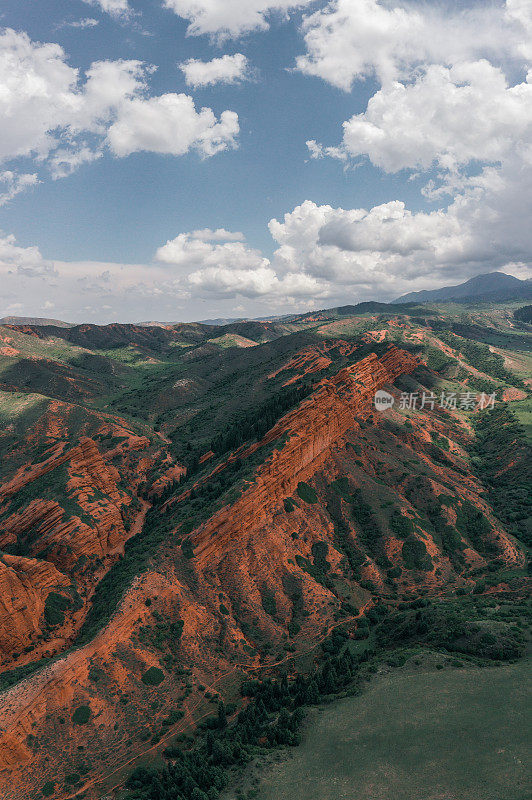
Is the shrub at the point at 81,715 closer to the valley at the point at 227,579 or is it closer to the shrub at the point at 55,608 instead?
the valley at the point at 227,579

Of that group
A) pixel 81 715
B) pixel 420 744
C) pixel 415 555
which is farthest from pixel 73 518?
pixel 415 555

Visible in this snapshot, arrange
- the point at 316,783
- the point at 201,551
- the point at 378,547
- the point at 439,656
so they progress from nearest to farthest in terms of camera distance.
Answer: the point at 316,783 < the point at 439,656 < the point at 201,551 < the point at 378,547

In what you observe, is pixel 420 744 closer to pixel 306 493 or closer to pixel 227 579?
pixel 227 579

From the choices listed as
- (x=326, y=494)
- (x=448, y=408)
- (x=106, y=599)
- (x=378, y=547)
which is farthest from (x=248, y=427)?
(x=448, y=408)

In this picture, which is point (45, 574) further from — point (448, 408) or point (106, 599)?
point (448, 408)

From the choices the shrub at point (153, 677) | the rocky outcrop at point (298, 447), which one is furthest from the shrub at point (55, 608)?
the rocky outcrop at point (298, 447)
